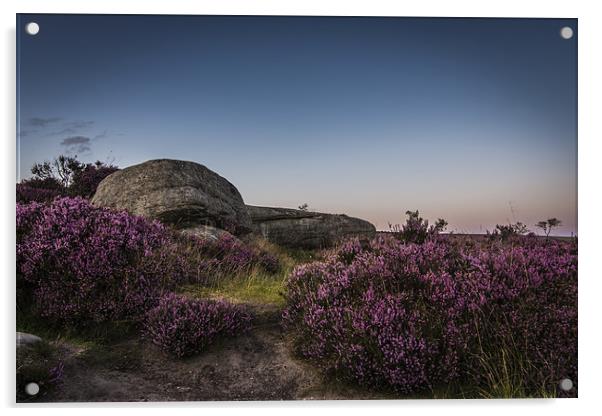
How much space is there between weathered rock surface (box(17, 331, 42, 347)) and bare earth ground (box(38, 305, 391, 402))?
0.23m

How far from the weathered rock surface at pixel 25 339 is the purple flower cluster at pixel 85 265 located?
0.27 m

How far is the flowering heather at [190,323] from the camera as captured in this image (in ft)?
13.6

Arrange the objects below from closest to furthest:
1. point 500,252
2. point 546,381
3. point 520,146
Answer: point 546,381 < point 500,252 < point 520,146

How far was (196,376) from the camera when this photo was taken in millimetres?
4035

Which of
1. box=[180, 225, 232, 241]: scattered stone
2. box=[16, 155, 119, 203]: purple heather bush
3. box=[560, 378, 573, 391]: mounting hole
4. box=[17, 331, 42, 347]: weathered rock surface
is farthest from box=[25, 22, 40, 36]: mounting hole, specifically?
box=[560, 378, 573, 391]: mounting hole

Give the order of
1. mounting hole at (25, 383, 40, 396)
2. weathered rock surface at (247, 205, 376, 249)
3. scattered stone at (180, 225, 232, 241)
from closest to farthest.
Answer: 1. mounting hole at (25, 383, 40, 396)
2. scattered stone at (180, 225, 232, 241)
3. weathered rock surface at (247, 205, 376, 249)

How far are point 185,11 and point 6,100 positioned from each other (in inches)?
72.4

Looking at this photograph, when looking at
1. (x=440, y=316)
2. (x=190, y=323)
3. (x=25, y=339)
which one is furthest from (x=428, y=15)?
(x=25, y=339)

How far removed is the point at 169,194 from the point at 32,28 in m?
3.68

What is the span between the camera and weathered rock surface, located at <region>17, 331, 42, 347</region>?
404 centimetres

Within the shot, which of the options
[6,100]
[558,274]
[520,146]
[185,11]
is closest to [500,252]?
[558,274]

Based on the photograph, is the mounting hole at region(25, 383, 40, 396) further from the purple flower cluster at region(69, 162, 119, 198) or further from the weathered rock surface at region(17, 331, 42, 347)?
the purple flower cluster at region(69, 162, 119, 198)

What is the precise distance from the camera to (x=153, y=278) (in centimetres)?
480

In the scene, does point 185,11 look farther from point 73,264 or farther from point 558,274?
point 558,274
